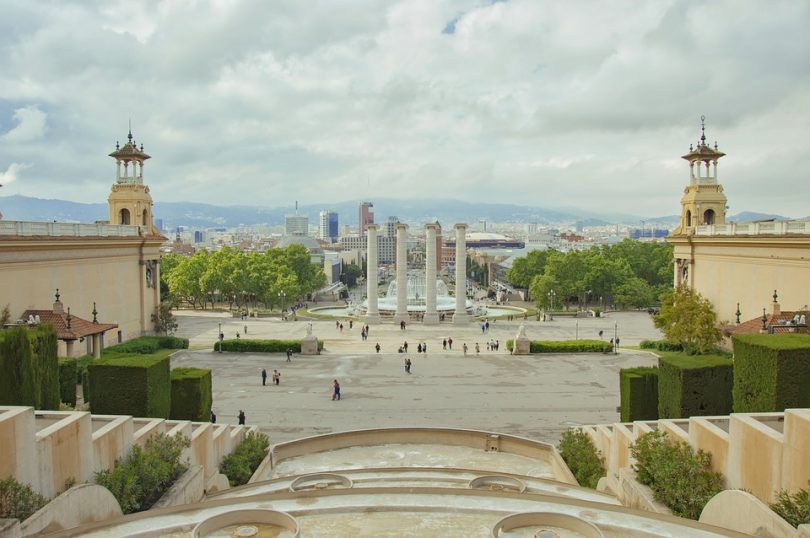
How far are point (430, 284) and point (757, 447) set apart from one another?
5896cm

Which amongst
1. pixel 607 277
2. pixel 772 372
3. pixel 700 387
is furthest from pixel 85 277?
pixel 607 277

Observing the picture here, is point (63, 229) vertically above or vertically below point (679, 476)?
above

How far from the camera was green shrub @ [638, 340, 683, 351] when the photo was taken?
45.4m

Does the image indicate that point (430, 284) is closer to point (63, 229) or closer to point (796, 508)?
point (63, 229)

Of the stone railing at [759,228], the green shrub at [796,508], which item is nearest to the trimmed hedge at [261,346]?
the stone railing at [759,228]

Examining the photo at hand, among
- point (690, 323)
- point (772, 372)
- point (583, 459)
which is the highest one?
point (772, 372)

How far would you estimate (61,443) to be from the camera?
11.4 metres

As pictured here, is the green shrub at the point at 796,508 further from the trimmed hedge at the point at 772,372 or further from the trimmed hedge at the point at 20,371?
the trimmed hedge at the point at 20,371

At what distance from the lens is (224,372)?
38531mm

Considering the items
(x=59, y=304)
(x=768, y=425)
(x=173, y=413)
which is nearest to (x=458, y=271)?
(x=59, y=304)

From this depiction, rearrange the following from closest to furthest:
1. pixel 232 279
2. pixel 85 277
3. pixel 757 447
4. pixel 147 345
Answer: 1. pixel 757 447
2. pixel 147 345
3. pixel 85 277
4. pixel 232 279

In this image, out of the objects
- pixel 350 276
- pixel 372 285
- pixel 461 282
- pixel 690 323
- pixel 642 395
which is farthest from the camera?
pixel 350 276

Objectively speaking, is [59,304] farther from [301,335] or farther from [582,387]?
[582,387]

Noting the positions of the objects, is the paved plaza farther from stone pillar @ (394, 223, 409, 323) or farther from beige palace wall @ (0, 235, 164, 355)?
stone pillar @ (394, 223, 409, 323)
